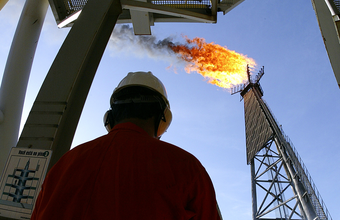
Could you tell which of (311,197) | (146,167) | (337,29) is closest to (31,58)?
(146,167)

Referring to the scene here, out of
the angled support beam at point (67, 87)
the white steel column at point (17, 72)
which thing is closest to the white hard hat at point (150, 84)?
the angled support beam at point (67, 87)

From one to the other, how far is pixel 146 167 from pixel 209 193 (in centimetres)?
31

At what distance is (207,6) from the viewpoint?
11.3 ft

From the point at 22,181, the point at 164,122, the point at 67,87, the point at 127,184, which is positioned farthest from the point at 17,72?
the point at 127,184

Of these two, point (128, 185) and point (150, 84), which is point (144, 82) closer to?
point (150, 84)

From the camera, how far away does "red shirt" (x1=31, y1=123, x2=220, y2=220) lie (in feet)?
3.11

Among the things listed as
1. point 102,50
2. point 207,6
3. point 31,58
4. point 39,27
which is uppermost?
point 207,6

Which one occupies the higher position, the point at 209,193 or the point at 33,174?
the point at 33,174

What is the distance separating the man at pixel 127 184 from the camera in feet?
3.11

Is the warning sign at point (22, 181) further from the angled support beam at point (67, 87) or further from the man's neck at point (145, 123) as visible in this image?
the man's neck at point (145, 123)

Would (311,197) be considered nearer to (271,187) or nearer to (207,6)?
(271,187)

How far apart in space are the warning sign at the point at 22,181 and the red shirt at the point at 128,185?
452 mm

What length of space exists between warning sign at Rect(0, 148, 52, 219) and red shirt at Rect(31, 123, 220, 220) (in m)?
0.45

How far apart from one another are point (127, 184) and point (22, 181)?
39.0 inches
